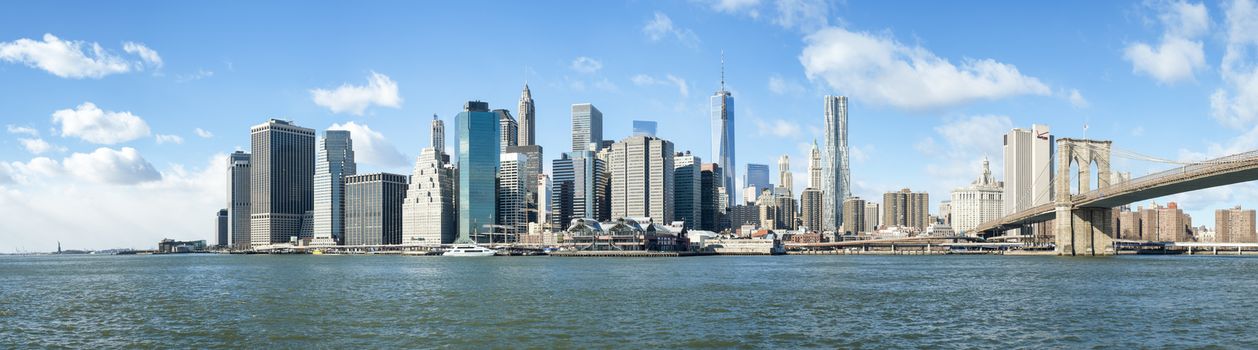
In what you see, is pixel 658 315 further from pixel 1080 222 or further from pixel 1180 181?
pixel 1080 222

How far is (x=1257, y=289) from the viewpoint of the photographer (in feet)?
179

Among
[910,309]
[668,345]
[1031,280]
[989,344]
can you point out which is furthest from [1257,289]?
[668,345]

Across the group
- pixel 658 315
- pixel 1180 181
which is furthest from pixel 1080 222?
pixel 658 315

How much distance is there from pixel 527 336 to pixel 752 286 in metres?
30.4

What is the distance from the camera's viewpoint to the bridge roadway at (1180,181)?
82812 millimetres

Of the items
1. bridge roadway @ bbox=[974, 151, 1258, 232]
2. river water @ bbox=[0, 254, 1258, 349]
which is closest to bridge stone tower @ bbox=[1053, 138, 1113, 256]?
bridge roadway @ bbox=[974, 151, 1258, 232]

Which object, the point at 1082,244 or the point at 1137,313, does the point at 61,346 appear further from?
the point at 1082,244

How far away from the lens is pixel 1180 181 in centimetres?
9025

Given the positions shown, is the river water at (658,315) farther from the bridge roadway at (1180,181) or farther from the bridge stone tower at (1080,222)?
the bridge stone tower at (1080,222)

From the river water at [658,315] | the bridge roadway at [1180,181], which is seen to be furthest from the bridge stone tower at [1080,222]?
the river water at [658,315]

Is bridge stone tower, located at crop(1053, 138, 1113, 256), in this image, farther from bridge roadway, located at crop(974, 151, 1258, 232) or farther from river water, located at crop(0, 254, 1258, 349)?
river water, located at crop(0, 254, 1258, 349)

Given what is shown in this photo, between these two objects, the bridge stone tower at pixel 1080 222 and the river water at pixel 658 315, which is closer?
the river water at pixel 658 315

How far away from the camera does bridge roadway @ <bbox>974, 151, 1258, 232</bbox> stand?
8281cm

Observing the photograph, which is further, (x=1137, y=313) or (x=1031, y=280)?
(x=1031, y=280)
